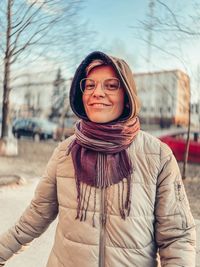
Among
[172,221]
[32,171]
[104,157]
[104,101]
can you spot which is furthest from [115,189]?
[32,171]

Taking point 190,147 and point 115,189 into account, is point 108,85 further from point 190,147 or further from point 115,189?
point 190,147

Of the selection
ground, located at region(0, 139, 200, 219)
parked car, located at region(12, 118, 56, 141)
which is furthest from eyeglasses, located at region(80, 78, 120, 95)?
parked car, located at region(12, 118, 56, 141)

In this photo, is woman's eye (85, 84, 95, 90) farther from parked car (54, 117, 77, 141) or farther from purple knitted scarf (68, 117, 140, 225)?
parked car (54, 117, 77, 141)

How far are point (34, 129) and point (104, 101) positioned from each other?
59.0 ft

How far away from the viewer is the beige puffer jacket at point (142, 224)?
1.25 m

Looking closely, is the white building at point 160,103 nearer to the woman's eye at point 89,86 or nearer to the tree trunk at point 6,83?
the tree trunk at point 6,83

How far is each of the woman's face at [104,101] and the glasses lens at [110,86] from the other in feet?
0.04

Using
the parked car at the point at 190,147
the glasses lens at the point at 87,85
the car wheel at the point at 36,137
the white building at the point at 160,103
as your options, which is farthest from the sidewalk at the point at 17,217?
the car wheel at the point at 36,137

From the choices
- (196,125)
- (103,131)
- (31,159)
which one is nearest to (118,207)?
(103,131)

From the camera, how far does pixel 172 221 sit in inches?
49.3

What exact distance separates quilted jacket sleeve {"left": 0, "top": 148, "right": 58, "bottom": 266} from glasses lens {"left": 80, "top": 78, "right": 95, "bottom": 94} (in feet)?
0.89

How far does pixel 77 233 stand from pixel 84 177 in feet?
0.67

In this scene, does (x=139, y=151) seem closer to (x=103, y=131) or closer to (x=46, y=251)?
(x=103, y=131)

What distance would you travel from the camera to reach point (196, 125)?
1187 cm
